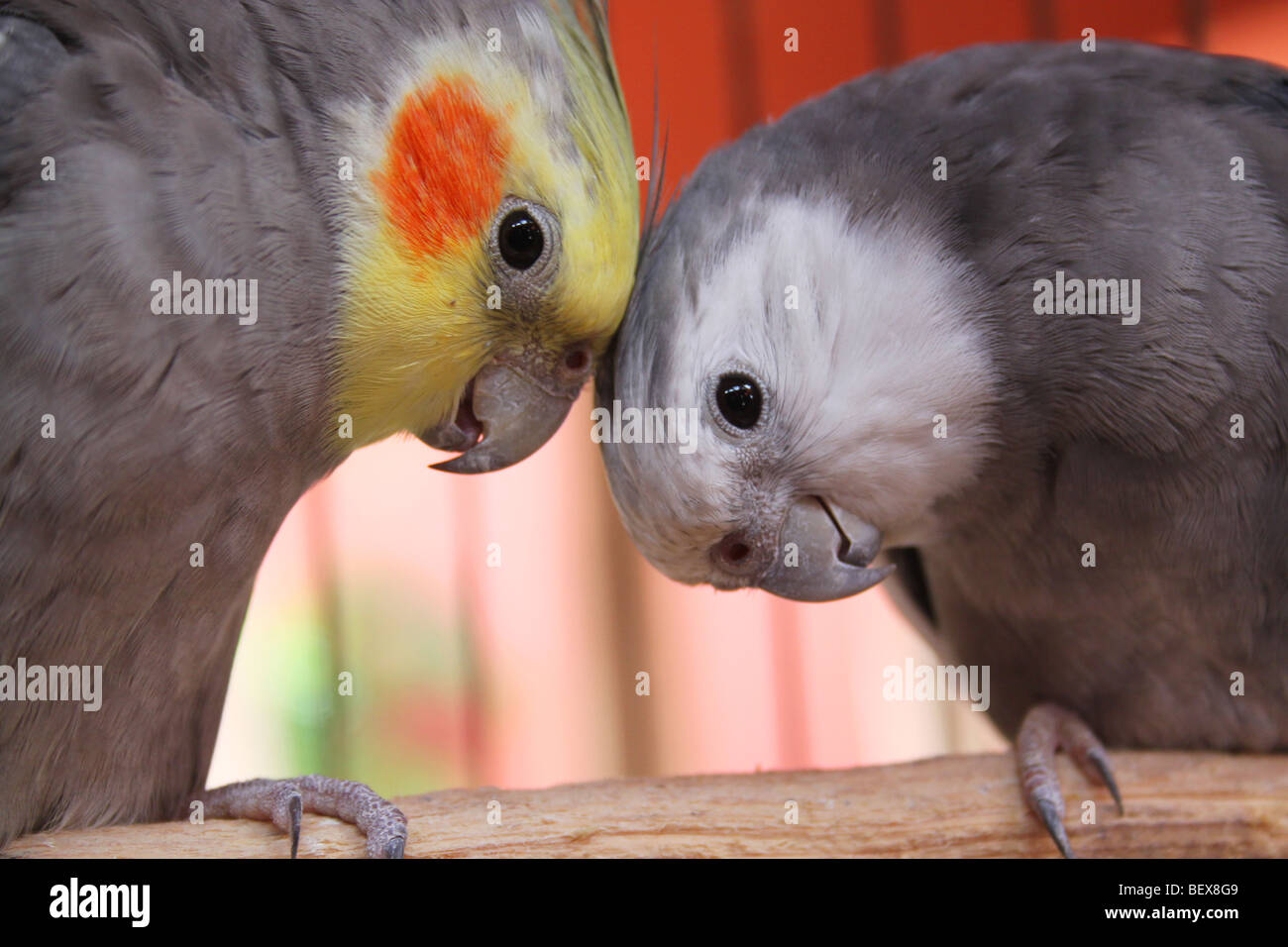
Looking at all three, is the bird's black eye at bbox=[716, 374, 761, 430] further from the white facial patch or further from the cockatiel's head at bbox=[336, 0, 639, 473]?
the cockatiel's head at bbox=[336, 0, 639, 473]

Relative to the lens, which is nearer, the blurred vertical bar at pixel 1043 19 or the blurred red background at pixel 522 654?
the blurred vertical bar at pixel 1043 19

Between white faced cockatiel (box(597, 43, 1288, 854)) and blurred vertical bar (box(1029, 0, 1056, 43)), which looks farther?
blurred vertical bar (box(1029, 0, 1056, 43))

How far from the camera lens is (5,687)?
1.96 meters

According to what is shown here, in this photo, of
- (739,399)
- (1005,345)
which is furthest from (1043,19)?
(739,399)

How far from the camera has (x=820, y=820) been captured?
2.21 m

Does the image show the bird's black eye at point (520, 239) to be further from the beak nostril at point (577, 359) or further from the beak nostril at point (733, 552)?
the beak nostril at point (733, 552)

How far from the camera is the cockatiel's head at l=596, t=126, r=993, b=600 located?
2.26 meters

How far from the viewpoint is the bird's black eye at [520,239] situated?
2.18m

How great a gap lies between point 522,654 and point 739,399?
7.56ft

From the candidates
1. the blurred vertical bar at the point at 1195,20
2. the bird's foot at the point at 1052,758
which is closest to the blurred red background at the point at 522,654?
the bird's foot at the point at 1052,758

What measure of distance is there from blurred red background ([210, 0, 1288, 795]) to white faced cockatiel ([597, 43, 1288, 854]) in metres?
1.66

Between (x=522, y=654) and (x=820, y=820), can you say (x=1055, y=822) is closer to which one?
(x=820, y=820)

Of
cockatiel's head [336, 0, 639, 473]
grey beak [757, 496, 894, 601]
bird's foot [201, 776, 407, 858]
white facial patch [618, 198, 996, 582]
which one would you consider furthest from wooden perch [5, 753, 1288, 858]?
cockatiel's head [336, 0, 639, 473]
